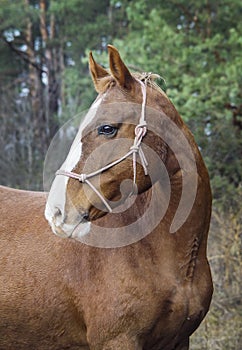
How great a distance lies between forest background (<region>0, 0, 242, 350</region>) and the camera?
262 inches

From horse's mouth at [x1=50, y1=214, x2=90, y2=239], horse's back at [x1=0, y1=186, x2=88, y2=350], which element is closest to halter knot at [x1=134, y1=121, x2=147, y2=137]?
horse's mouth at [x1=50, y1=214, x2=90, y2=239]

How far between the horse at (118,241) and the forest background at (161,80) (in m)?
0.53

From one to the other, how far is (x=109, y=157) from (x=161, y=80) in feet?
2.57

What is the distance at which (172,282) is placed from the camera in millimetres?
3154

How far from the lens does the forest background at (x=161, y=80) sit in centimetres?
666

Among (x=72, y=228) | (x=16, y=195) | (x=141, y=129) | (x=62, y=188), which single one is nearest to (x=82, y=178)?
(x=62, y=188)

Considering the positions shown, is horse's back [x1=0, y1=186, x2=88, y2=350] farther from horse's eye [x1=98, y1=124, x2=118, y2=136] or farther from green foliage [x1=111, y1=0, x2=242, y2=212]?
green foliage [x1=111, y1=0, x2=242, y2=212]

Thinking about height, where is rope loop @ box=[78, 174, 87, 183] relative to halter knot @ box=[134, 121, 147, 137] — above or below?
below

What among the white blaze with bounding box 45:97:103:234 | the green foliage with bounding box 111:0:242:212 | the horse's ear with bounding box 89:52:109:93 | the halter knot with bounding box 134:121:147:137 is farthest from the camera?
the green foliage with bounding box 111:0:242:212

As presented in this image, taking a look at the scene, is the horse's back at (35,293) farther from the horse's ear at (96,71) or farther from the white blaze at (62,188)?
the horse's ear at (96,71)

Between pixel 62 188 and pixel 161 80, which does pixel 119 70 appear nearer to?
pixel 161 80

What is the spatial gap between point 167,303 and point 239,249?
3.49 m

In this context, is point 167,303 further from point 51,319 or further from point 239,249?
point 239,249

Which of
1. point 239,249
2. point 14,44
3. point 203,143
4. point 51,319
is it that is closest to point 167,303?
point 51,319
